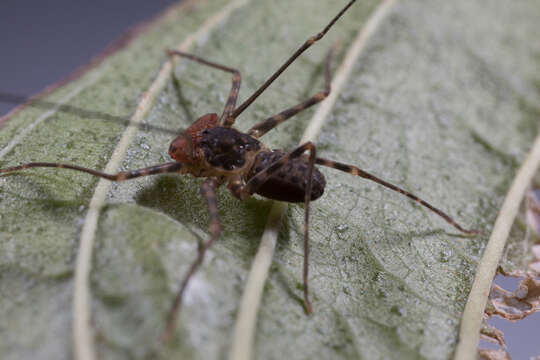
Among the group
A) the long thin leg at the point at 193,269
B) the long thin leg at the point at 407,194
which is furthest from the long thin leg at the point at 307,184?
the long thin leg at the point at 407,194

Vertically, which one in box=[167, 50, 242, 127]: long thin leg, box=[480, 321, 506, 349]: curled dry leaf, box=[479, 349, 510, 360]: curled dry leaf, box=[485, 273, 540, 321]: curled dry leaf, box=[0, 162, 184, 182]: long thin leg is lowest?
box=[479, 349, 510, 360]: curled dry leaf

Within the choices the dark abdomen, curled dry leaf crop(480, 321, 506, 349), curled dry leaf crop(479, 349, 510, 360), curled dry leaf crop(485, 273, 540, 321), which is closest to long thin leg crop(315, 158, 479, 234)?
the dark abdomen

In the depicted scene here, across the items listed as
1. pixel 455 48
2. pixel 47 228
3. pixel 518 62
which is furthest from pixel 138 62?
pixel 518 62

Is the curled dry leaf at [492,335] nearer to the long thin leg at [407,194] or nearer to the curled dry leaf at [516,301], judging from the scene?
the curled dry leaf at [516,301]

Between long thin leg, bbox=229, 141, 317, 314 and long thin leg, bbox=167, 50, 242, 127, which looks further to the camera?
long thin leg, bbox=167, 50, 242, 127

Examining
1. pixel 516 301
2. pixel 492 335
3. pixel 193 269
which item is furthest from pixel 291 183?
pixel 516 301

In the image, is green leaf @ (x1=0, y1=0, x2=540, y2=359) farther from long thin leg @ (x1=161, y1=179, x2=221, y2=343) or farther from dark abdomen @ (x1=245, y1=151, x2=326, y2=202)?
dark abdomen @ (x1=245, y1=151, x2=326, y2=202)

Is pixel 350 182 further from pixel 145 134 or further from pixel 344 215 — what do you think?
pixel 145 134
